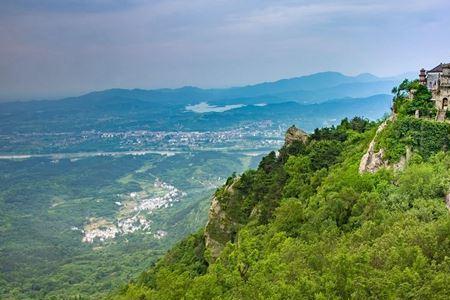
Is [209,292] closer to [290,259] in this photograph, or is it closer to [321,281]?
[290,259]

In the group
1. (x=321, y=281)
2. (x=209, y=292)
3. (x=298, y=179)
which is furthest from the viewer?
(x=298, y=179)

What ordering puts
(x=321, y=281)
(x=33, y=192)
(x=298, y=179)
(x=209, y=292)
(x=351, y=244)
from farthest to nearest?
1. (x=33, y=192)
2. (x=298, y=179)
3. (x=209, y=292)
4. (x=351, y=244)
5. (x=321, y=281)

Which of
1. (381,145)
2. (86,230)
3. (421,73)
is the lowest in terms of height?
(86,230)

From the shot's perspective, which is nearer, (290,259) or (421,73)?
(290,259)

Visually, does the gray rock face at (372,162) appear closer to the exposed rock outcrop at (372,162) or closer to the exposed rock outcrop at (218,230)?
the exposed rock outcrop at (372,162)

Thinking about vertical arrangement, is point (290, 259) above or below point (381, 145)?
below

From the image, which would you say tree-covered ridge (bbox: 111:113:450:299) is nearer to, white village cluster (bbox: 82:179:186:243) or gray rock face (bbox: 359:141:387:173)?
gray rock face (bbox: 359:141:387:173)

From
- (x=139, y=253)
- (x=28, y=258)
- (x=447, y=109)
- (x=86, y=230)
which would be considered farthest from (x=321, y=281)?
(x=86, y=230)

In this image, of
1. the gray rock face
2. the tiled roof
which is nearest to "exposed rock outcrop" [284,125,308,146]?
the tiled roof
